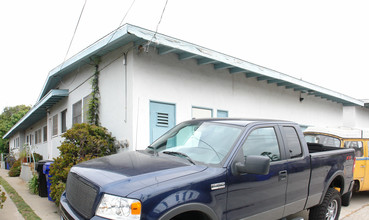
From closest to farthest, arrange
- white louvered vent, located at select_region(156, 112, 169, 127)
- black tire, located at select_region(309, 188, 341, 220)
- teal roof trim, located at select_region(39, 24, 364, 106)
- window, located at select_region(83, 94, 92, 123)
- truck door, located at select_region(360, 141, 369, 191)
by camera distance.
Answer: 1. black tire, located at select_region(309, 188, 341, 220)
2. teal roof trim, located at select_region(39, 24, 364, 106)
3. truck door, located at select_region(360, 141, 369, 191)
4. white louvered vent, located at select_region(156, 112, 169, 127)
5. window, located at select_region(83, 94, 92, 123)

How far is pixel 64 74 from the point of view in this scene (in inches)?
483

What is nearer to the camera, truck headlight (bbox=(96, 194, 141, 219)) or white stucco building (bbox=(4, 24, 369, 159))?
truck headlight (bbox=(96, 194, 141, 219))

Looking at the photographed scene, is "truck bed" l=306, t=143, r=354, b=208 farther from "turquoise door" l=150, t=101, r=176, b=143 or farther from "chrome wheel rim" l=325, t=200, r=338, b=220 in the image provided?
"turquoise door" l=150, t=101, r=176, b=143

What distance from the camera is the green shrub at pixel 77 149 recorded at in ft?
22.3

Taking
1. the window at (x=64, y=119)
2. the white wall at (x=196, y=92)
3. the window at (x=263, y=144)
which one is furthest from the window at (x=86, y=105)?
the window at (x=263, y=144)

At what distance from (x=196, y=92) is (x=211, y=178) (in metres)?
6.35

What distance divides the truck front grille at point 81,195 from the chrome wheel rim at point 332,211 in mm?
4274

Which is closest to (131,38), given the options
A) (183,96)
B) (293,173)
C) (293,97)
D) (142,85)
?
(142,85)

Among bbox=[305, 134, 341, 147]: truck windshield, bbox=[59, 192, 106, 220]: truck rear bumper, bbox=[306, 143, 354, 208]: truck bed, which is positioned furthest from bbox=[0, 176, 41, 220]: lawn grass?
bbox=[305, 134, 341, 147]: truck windshield

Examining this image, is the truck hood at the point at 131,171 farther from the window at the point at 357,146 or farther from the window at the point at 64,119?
the window at the point at 64,119

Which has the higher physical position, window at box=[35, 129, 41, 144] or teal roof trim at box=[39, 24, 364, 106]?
teal roof trim at box=[39, 24, 364, 106]

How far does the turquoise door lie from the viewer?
820 centimetres

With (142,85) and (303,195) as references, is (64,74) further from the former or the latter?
(303,195)

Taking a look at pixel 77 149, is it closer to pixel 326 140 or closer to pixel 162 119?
pixel 162 119
